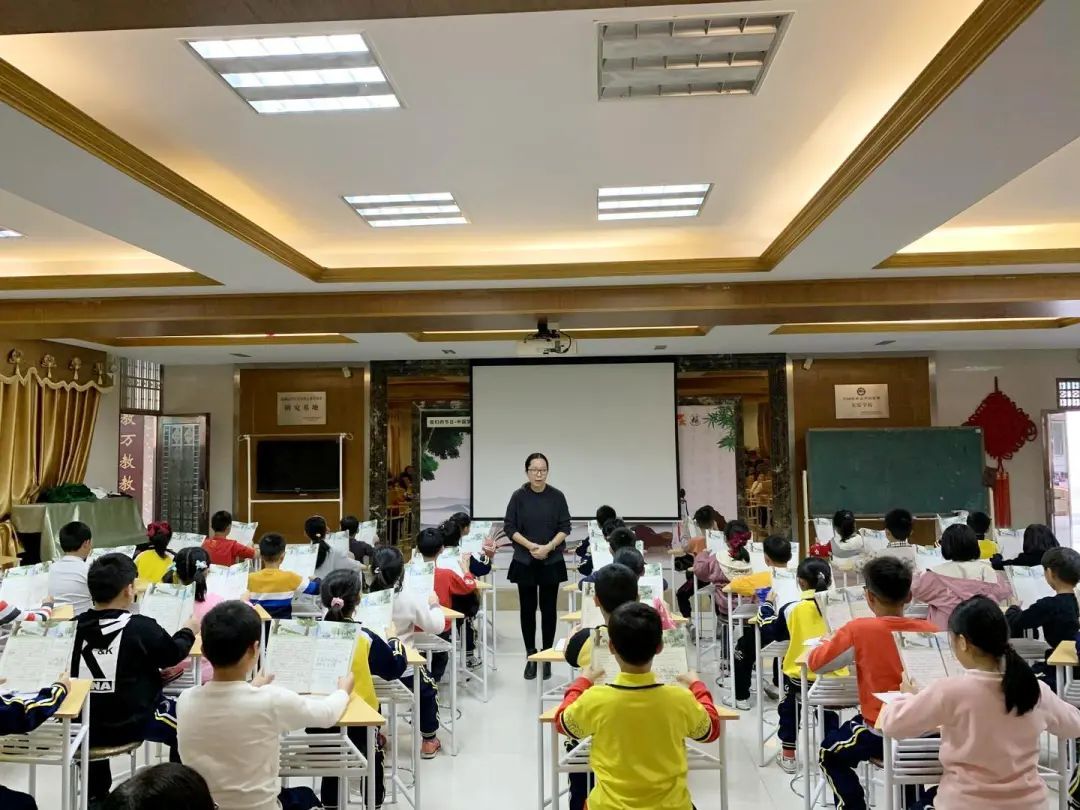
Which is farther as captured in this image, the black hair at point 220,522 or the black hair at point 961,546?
the black hair at point 220,522

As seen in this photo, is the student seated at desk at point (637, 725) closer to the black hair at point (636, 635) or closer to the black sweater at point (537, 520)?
the black hair at point (636, 635)

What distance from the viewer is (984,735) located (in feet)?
6.47

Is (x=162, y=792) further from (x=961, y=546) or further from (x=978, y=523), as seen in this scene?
(x=978, y=523)

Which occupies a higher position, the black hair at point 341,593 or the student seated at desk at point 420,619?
the black hair at point 341,593

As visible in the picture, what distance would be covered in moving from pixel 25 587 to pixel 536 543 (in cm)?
276

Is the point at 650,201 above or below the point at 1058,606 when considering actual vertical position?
above

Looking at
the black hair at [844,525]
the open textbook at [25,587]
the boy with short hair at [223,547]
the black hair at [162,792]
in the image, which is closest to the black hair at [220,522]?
the boy with short hair at [223,547]

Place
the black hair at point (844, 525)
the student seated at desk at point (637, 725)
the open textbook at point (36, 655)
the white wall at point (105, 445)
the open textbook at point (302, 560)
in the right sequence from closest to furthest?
1. the student seated at desk at point (637, 725)
2. the open textbook at point (36, 655)
3. the open textbook at point (302, 560)
4. the black hair at point (844, 525)
5. the white wall at point (105, 445)

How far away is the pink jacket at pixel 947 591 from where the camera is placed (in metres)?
3.98

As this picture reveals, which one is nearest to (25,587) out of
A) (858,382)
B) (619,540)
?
(619,540)

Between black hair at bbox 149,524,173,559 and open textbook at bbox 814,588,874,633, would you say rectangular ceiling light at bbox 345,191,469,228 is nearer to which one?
black hair at bbox 149,524,173,559

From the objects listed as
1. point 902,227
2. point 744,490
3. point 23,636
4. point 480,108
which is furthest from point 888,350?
point 23,636

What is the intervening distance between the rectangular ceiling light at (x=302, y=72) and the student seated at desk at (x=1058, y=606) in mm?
3358

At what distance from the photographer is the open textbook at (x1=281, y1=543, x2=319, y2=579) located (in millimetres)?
4855
